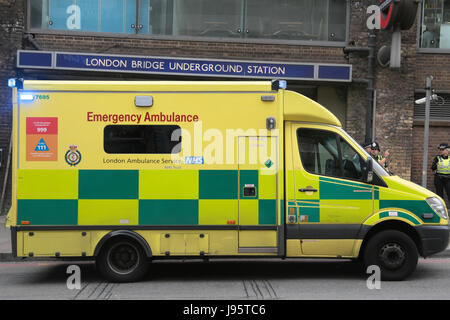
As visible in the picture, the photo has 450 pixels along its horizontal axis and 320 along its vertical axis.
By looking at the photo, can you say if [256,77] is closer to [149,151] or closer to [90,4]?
[90,4]

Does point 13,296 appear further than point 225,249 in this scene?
No

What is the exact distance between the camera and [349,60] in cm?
1391

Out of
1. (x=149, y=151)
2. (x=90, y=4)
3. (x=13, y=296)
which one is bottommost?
(x=13, y=296)

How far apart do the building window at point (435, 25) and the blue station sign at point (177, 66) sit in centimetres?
267

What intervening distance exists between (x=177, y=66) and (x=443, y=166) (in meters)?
6.82

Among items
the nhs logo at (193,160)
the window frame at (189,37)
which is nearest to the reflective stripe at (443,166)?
the window frame at (189,37)

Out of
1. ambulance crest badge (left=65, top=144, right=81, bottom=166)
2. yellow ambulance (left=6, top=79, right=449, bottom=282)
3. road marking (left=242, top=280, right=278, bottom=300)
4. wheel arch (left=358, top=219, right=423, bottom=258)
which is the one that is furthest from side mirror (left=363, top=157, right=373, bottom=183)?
ambulance crest badge (left=65, top=144, right=81, bottom=166)

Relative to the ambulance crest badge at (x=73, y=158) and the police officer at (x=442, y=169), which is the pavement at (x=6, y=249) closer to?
the ambulance crest badge at (x=73, y=158)

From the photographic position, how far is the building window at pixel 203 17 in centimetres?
1368

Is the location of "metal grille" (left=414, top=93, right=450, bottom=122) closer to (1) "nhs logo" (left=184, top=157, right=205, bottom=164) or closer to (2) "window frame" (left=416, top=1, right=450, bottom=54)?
→ (2) "window frame" (left=416, top=1, right=450, bottom=54)

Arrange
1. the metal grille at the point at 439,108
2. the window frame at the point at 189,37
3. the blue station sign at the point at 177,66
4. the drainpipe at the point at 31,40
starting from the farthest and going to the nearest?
1. the metal grille at the point at 439,108
2. the window frame at the point at 189,37
3. the drainpipe at the point at 31,40
4. the blue station sign at the point at 177,66

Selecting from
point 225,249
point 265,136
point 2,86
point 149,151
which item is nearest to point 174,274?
point 225,249
